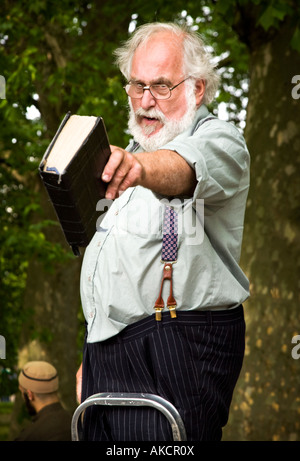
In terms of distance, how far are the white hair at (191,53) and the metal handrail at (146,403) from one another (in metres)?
1.21

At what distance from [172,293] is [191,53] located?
39.1 inches

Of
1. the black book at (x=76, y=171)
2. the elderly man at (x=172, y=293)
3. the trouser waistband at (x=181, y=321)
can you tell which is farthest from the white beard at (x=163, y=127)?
the black book at (x=76, y=171)

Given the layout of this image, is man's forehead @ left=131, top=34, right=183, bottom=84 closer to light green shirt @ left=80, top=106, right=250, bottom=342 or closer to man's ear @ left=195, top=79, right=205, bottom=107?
man's ear @ left=195, top=79, right=205, bottom=107

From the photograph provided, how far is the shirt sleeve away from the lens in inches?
91.0

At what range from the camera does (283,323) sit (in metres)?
5.83

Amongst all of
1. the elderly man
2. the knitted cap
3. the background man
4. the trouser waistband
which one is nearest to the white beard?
the elderly man

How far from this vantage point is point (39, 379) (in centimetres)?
677

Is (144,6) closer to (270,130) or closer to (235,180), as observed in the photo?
(270,130)

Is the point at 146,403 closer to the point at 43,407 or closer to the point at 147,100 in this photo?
the point at 147,100

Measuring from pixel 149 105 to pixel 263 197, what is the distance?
3.35 metres

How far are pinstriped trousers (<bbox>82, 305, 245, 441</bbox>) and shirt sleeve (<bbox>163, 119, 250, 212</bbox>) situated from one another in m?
0.43

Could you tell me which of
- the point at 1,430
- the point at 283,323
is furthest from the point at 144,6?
the point at 1,430

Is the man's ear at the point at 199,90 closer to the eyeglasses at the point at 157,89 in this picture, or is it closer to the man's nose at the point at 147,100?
the eyeglasses at the point at 157,89

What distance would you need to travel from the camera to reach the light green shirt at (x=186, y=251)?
97.9 inches
